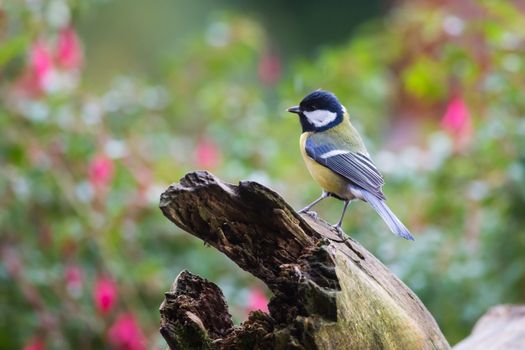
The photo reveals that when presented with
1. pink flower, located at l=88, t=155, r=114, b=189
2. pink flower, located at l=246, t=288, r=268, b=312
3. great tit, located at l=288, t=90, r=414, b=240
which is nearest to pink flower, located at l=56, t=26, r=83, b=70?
pink flower, located at l=88, t=155, r=114, b=189

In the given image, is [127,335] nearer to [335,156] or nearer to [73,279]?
[73,279]

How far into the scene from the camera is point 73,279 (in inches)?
119

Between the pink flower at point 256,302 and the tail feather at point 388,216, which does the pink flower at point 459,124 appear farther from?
the tail feather at point 388,216

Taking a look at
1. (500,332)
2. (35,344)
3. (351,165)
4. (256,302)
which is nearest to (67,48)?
(35,344)

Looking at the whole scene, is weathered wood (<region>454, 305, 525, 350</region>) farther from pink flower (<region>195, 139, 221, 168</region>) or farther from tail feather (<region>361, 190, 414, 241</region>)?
pink flower (<region>195, 139, 221, 168</region>)

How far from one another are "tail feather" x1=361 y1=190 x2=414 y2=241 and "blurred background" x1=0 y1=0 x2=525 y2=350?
0.82 metres

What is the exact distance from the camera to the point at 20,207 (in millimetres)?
2984

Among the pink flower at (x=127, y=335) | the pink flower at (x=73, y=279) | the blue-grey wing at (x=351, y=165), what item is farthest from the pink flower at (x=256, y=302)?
the blue-grey wing at (x=351, y=165)

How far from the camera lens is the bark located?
1424mm

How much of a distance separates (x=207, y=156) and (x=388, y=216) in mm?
1676

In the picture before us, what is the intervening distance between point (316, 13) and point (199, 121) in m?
3.73

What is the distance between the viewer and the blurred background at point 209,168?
297 cm

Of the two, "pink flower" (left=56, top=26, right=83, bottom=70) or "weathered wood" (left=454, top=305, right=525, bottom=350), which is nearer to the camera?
"weathered wood" (left=454, top=305, right=525, bottom=350)

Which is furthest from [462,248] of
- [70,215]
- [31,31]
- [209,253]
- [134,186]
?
[31,31]
